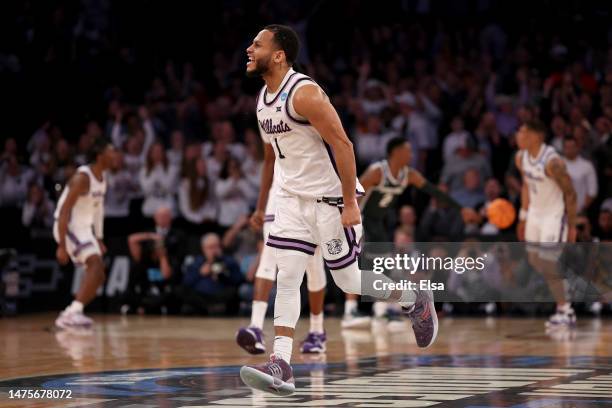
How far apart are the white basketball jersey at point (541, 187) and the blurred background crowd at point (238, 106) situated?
1720mm

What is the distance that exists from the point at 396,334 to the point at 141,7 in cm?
1064

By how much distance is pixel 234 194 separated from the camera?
17.0 m

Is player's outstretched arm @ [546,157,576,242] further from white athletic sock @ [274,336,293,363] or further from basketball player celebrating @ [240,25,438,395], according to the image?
white athletic sock @ [274,336,293,363]

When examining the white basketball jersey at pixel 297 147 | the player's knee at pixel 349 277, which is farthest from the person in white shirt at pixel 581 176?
the white basketball jersey at pixel 297 147

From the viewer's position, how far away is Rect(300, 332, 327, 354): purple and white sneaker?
413 inches

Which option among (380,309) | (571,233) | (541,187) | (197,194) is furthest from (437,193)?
(197,194)

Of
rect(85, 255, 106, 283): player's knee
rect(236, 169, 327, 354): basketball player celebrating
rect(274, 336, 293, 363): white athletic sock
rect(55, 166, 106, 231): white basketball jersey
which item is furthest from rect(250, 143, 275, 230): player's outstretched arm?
rect(85, 255, 106, 283): player's knee

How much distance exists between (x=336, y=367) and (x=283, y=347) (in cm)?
201

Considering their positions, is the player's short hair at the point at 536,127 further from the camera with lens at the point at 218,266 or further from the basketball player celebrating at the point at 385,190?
the camera with lens at the point at 218,266

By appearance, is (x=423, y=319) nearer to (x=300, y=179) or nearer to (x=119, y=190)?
(x=300, y=179)

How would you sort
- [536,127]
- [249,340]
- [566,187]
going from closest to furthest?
[249,340] → [566,187] → [536,127]

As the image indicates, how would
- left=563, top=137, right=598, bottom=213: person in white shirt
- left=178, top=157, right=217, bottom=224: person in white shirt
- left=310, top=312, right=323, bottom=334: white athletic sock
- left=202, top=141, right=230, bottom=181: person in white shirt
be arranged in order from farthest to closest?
left=202, top=141, right=230, bottom=181: person in white shirt
left=178, top=157, right=217, bottom=224: person in white shirt
left=563, top=137, right=598, bottom=213: person in white shirt
left=310, top=312, right=323, bottom=334: white athletic sock

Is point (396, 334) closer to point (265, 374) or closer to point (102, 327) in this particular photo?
point (102, 327)

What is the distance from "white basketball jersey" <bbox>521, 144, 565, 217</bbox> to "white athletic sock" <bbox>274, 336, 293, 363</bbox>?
6.33 meters
